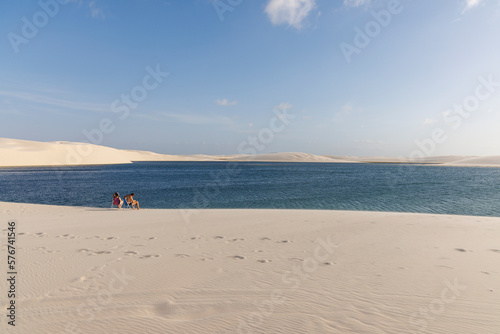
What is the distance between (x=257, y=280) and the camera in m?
6.21

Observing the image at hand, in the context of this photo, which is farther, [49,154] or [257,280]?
[49,154]

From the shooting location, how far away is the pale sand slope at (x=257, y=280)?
454cm

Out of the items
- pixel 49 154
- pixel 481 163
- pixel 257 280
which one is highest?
pixel 481 163

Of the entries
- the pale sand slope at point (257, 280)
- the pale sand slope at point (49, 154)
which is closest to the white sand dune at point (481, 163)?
the pale sand slope at point (257, 280)

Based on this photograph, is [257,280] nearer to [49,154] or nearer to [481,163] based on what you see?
[49,154]

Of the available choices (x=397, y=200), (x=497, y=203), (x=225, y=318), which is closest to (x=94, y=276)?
(x=225, y=318)

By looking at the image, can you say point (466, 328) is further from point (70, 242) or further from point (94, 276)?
point (70, 242)

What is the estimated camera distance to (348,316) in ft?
15.3

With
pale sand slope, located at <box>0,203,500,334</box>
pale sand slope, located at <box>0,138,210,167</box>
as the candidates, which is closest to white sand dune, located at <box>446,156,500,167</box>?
pale sand slope, located at <box>0,203,500,334</box>

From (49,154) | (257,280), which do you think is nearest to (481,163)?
(257,280)

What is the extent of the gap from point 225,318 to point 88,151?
131496mm

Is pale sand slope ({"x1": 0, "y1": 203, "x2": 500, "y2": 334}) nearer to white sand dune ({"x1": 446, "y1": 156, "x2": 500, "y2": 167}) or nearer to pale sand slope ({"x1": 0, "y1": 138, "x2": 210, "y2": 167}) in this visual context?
pale sand slope ({"x1": 0, "y1": 138, "x2": 210, "y2": 167})

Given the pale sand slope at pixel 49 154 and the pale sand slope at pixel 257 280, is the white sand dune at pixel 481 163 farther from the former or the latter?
the pale sand slope at pixel 49 154

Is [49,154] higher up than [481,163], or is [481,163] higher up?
[481,163]
